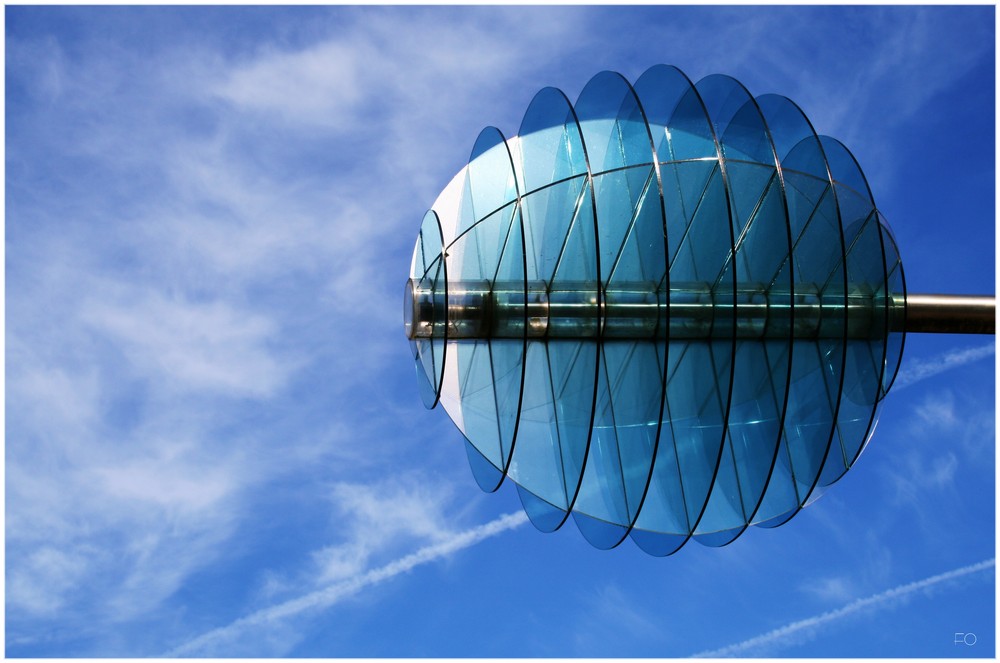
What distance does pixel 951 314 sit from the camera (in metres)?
17.5

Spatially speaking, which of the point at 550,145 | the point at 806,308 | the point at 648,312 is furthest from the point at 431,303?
the point at 806,308

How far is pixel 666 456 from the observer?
52.7ft

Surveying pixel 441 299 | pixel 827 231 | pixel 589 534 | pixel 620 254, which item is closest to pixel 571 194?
pixel 620 254

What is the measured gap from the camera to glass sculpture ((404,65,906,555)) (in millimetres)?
15469

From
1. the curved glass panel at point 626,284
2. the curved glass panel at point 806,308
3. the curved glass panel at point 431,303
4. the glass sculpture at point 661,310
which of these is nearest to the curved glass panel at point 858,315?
the glass sculpture at point 661,310

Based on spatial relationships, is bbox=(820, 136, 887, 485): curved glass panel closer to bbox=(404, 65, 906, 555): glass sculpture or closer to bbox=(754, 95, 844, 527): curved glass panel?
bbox=(404, 65, 906, 555): glass sculpture

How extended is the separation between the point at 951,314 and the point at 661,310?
4.91m

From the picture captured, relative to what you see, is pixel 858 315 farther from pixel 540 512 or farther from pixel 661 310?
pixel 540 512

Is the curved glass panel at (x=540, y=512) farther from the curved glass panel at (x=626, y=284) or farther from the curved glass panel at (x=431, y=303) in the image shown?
the curved glass panel at (x=431, y=303)

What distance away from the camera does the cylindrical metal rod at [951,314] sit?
56.2 feet

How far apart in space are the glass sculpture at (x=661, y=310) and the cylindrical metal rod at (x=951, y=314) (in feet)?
1.13

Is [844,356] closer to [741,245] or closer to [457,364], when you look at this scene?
[741,245]

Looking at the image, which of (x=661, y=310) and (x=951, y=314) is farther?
(x=951, y=314)

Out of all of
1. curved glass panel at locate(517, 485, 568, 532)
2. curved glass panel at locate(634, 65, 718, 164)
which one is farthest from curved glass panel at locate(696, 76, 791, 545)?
curved glass panel at locate(517, 485, 568, 532)
